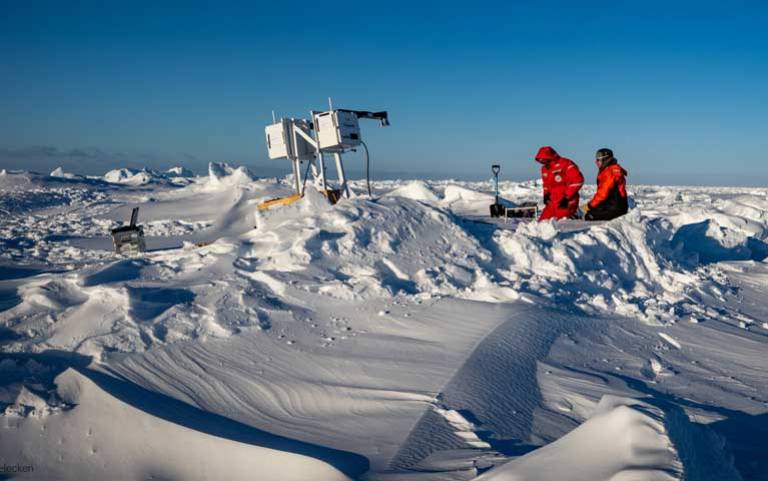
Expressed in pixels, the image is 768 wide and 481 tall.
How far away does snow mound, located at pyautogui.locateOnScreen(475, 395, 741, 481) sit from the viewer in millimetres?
1734

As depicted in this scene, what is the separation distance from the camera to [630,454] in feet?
6.00

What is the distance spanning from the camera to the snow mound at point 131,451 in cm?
247

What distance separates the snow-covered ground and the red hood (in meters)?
1.65

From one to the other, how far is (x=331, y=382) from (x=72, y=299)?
101 inches

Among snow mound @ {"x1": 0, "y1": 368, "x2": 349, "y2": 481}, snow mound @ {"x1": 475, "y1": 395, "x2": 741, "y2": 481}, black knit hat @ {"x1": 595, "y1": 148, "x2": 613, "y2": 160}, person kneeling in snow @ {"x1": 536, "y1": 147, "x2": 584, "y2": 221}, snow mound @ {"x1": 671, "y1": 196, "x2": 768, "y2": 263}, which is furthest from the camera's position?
snow mound @ {"x1": 671, "y1": 196, "x2": 768, "y2": 263}

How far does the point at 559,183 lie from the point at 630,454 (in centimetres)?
724

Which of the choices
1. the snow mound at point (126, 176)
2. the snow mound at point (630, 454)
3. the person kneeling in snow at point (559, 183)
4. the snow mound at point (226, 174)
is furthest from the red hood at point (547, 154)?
the snow mound at point (126, 176)

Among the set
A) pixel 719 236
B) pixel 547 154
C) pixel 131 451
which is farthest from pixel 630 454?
pixel 719 236

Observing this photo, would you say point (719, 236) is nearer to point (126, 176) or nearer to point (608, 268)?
point (608, 268)

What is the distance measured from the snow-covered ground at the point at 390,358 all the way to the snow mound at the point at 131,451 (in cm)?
1

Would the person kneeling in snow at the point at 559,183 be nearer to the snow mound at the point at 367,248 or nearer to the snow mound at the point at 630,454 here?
the snow mound at the point at 367,248

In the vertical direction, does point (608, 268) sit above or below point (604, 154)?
below

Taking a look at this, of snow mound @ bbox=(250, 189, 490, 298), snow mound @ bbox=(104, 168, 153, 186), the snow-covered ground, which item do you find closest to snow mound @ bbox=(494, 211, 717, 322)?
the snow-covered ground

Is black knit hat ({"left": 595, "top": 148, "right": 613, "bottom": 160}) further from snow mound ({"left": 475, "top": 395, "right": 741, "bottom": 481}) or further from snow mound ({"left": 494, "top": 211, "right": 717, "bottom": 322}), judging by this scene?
snow mound ({"left": 475, "top": 395, "right": 741, "bottom": 481})
